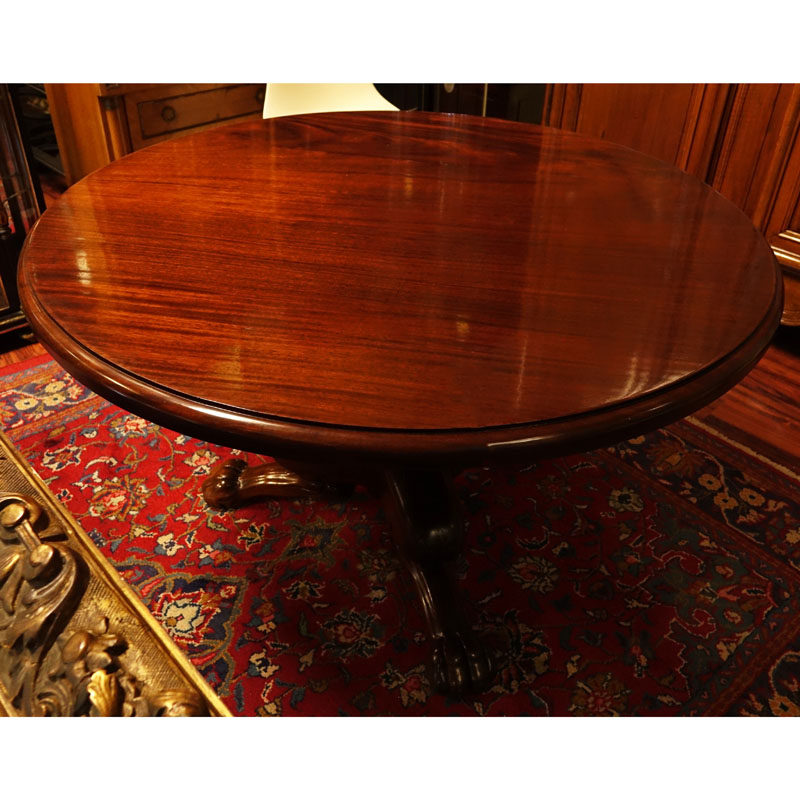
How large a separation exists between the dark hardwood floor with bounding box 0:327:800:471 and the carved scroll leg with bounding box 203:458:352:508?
0.67 m

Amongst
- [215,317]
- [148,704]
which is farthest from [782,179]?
[148,704]

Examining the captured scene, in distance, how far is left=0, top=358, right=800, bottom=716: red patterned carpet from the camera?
878 mm

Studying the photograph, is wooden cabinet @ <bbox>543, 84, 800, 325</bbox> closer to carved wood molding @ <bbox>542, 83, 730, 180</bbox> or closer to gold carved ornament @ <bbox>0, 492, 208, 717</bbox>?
carved wood molding @ <bbox>542, 83, 730, 180</bbox>

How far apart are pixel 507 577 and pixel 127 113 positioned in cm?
156

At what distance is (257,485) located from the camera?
111cm

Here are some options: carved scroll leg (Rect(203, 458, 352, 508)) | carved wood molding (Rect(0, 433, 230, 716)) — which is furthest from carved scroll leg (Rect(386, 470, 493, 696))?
carved wood molding (Rect(0, 433, 230, 716))

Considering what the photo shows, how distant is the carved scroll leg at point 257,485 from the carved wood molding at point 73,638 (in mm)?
495

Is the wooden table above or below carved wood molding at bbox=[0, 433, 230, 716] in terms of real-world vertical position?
above

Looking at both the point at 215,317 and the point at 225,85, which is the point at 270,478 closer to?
the point at 215,317

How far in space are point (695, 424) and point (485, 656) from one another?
26.3 inches

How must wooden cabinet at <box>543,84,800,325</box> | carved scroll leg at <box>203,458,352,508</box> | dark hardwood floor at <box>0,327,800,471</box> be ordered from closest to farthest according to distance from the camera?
1. carved scroll leg at <box>203,458,352,508</box>
2. dark hardwood floor at <box>0,327,800,471</box>
3. wooden cabinet at <box>543,84,800,325</box>

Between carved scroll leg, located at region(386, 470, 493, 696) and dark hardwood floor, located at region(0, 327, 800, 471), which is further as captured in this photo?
dark hardwood floor, located at region(0, 327, 800, 471)

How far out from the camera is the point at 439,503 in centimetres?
86

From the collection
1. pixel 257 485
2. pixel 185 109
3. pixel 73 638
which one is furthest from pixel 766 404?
pixel 185 109
